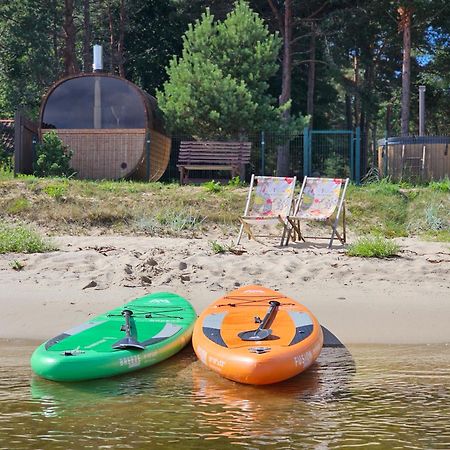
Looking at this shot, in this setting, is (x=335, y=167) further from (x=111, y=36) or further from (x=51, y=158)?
(x=111, y=36)

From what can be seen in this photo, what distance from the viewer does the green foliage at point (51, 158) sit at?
17.1 metres

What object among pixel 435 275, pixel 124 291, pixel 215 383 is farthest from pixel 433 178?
pixel 215 383

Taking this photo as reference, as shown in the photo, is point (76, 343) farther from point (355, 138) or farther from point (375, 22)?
point (375, 22)

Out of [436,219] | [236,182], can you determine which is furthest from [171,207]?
[436,219]

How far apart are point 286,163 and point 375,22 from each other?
25.4 feet

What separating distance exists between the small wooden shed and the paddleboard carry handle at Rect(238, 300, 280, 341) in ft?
37.9

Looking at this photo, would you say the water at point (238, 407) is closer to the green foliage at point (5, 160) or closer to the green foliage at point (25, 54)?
the green foliage at point (5, 160)

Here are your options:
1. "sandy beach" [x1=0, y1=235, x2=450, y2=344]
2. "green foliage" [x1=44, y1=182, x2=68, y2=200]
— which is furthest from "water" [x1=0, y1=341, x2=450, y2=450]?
"green foliage" [x1=44, y1=182, x2=68, y2=200]

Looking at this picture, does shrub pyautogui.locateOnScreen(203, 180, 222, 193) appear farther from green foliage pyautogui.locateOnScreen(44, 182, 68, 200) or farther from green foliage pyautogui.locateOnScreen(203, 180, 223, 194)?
green foliage pyautogui.locateOnScreen(44, 182, 68, 200)

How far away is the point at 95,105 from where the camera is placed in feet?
61.0

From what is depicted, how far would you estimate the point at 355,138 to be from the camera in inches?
726

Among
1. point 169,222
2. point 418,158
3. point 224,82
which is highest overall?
point 224,82

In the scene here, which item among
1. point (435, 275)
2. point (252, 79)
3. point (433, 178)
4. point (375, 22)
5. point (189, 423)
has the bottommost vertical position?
point (189, 423)

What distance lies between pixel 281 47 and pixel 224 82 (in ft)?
31.9
